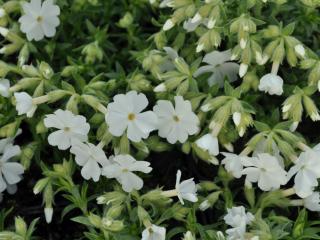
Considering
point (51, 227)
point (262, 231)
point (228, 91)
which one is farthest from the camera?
point (51, 227)

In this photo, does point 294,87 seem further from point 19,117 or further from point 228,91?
point 19,117

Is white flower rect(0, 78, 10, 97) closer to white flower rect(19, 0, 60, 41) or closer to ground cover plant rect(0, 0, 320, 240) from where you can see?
ground cover plant rect(0, 0, 320, 240)

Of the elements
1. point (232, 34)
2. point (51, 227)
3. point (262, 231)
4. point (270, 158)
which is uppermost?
point (232, 34)

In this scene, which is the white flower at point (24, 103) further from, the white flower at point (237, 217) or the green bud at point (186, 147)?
the white flower at point (237, 217)

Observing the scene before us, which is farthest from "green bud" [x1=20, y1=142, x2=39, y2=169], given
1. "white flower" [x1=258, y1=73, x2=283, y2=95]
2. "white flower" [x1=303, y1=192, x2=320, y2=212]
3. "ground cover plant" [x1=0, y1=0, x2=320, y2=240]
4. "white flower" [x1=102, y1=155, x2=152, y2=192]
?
"white flower" [x1=303, y1=192, x2=320, y2=212]

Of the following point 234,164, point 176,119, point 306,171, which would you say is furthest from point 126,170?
point 306,171

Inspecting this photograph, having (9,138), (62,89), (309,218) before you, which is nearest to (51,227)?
(9,138)

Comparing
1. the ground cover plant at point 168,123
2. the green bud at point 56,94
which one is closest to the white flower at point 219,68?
the ground cover plant at point 168,123
